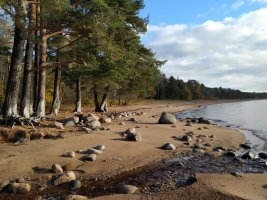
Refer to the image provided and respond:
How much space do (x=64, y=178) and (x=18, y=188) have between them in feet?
3.75

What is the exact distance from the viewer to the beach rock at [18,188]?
26.2 feet

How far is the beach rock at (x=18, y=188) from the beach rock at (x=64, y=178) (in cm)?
68

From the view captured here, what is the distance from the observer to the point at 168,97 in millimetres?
113438

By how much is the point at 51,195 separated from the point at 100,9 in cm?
1158

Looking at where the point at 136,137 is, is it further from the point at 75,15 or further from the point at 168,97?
the point at 168,97

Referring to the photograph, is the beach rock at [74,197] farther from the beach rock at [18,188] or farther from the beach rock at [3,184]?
the beach rock at [3,184]

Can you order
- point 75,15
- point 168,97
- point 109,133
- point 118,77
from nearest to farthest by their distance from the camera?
1. point 109,133
2. point 75,15
3. point 118,77
4. point 168,97

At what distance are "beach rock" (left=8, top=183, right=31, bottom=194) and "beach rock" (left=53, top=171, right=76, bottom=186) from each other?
2.23ft

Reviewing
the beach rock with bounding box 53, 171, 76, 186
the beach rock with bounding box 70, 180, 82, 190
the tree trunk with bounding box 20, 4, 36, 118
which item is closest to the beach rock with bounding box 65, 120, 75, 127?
the tree trunk with bounding box 20, 4, 36, 118

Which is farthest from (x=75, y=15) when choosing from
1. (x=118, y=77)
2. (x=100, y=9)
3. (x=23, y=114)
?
(x=118, y=77)

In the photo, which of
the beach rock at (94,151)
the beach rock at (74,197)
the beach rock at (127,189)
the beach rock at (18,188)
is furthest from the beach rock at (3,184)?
the beach rock at (94,151)

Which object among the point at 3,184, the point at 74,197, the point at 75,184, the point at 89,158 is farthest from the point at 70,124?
the point at 74,197

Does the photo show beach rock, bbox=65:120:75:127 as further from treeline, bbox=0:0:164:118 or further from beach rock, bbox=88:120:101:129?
treeline, bbox=0:0:164:118

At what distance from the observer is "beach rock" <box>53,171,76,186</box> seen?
28.1 ft
